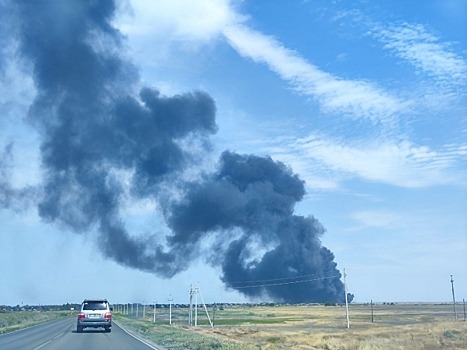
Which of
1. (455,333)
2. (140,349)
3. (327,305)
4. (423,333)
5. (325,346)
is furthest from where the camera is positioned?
(327,305)

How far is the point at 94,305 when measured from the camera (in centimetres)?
4416

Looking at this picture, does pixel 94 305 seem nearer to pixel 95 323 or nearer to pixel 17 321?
pixel 95 323

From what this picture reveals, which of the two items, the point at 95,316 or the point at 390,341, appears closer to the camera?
the point at 390,341

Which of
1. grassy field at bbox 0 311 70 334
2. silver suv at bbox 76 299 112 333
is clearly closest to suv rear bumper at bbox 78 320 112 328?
silver suv at bbox 76 299 112 333

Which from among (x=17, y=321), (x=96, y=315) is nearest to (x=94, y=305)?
(x=96, y=315)

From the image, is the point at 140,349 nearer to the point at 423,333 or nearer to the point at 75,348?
the point at 75,348

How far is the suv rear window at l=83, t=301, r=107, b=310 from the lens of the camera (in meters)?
43.9

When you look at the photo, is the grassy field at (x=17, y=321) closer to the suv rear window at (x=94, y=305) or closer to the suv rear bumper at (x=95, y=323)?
the suv rear bumper at (x=95, y=323)

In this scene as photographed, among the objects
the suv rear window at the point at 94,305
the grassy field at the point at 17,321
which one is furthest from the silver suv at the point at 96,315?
the grassy field at the point at 17,321

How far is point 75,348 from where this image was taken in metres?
29.0

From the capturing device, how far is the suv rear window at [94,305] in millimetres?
43938

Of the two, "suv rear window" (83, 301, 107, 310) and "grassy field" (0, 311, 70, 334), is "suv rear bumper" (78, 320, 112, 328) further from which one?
"grassy field" (0, 311, 70, 334)

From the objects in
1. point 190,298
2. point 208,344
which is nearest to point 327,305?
point 190,298

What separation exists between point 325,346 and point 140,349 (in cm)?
1286
